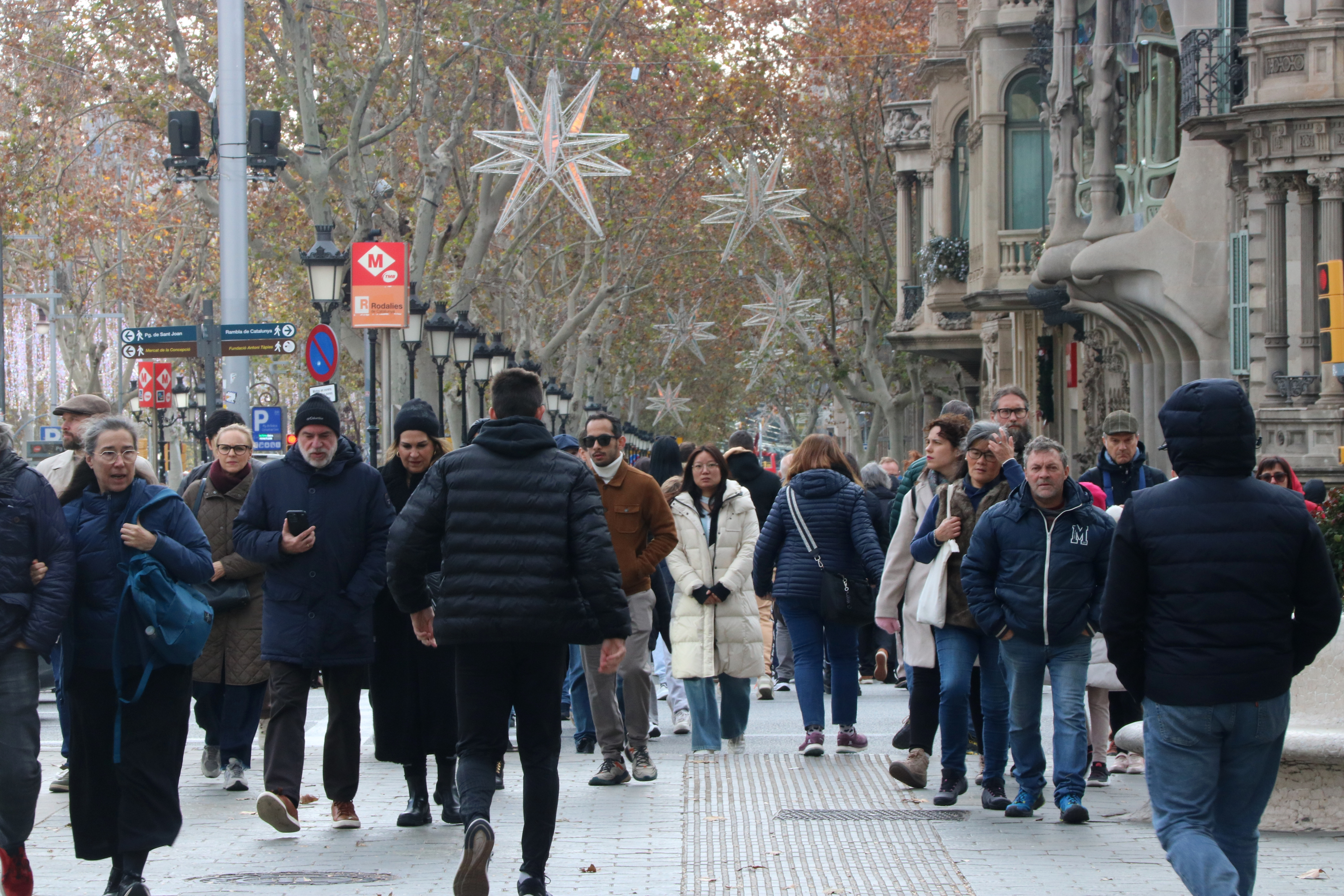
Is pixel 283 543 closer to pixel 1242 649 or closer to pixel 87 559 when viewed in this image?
pixel 87 559

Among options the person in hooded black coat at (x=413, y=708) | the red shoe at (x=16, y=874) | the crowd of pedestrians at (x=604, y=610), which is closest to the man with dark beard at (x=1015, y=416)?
the crowd of pedestrians at (x=604, y=610)

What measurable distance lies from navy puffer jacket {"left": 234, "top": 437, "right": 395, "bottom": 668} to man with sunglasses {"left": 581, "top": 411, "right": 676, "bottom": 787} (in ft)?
6.02

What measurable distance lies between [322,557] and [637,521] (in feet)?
7.30

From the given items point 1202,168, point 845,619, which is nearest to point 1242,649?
point 845,619

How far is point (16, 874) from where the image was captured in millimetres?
Answer: 6402

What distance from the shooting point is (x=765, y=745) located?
11.0 metres

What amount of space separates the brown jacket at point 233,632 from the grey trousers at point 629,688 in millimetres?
1684

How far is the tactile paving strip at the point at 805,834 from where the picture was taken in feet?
22.9

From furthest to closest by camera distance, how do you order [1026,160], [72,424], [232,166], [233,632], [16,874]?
[1026,160] < [232,166] < [72,424] < [233,632] < [16,874]

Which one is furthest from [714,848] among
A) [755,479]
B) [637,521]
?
[755,479]

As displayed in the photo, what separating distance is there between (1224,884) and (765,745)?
6.02m

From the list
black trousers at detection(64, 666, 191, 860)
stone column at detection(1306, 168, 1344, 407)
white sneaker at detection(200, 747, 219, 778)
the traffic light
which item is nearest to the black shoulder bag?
white sneaker at detection(200, 747, 219, 778)

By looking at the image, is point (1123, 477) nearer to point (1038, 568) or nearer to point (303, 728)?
point (1038, 568)

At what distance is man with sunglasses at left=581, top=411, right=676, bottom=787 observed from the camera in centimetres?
945
